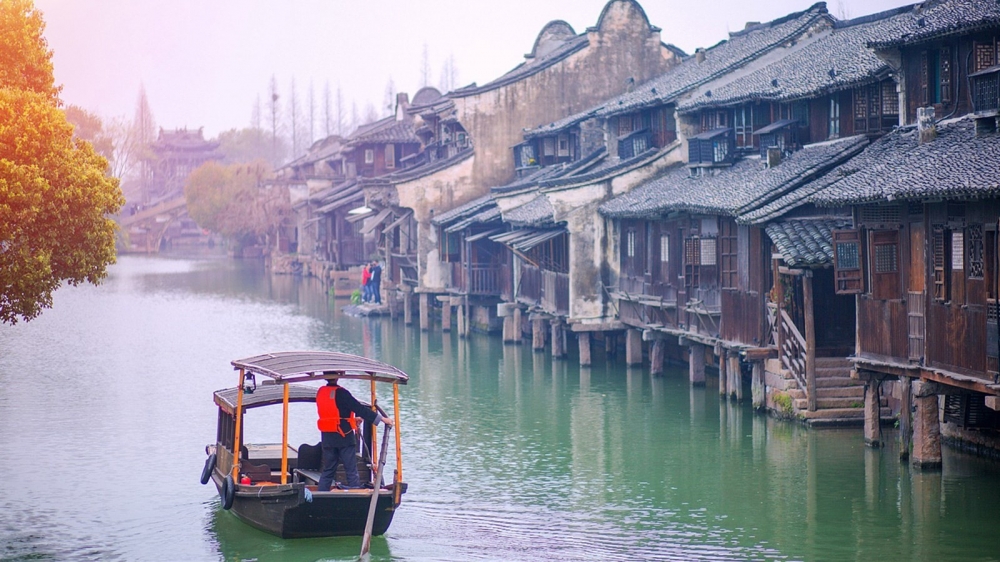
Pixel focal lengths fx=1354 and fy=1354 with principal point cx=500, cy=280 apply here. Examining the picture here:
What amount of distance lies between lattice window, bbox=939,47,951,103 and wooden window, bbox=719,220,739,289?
661cm

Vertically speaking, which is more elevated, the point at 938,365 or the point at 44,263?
the point at 44,263

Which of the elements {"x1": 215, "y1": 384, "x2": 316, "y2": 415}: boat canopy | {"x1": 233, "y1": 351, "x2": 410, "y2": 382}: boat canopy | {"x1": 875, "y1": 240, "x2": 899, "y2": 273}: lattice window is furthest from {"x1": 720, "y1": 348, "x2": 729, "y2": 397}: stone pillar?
{"x1": 233, "y1": 351, "x2": 410, "y2": 382}: boat canopy

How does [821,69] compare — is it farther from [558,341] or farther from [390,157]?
[390,157]

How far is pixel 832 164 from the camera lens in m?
29.7

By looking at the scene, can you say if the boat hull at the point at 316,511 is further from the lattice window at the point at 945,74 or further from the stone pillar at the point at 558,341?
the stone pillar at the point at 558,341

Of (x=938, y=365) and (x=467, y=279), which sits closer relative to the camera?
(x=938, y=365)

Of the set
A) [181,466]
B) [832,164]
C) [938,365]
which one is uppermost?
[832,164]

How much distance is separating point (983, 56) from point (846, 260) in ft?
14.9

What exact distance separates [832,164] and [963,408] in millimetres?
6742

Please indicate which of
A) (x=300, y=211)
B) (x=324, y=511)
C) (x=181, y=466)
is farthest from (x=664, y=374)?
(x=300, y=211)

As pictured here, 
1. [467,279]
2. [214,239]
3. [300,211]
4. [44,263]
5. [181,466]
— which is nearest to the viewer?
[44,263]

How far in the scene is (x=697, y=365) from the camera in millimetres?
35469

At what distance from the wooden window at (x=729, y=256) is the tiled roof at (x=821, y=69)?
3.66 meters

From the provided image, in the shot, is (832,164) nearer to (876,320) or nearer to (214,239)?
(876,320)
